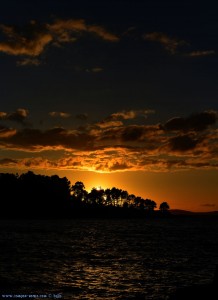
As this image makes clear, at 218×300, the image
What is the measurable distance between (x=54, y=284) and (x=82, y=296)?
612 cm

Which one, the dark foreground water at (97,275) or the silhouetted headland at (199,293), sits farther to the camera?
the dark foreground water at (97,275)

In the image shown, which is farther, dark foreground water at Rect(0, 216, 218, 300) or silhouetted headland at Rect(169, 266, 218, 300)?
dark foreground water at Rect(0, 216, 218, 300)

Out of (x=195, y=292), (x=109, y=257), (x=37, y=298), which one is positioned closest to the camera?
(x=195, y=292)

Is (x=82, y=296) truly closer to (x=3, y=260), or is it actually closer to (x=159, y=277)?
(x=159, y=277)

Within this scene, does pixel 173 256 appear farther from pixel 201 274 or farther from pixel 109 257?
pixel 201 274

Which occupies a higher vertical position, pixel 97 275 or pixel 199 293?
pixel 199 293

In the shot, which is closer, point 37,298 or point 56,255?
point 37,298

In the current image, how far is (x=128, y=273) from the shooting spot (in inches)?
1875

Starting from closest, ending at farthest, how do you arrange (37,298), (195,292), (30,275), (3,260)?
(195,292) < (37,298) < (30,275) < (3,260)

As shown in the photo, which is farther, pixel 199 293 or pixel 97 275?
pixel 97 275

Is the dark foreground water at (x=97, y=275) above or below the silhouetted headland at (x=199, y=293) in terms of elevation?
below

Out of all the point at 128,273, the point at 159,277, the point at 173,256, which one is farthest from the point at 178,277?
the point at 173,256

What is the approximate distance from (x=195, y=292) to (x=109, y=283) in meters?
15.1

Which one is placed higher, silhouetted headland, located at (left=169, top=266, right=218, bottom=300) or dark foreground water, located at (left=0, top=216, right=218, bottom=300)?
silhouetted headland, located at (left=169, top=266, right=218, bottom=300)
